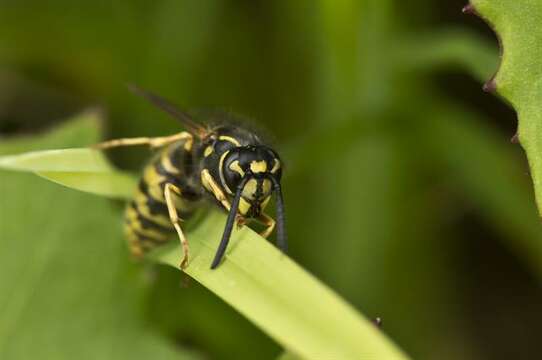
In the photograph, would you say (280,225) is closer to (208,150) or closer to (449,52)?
(208,150)

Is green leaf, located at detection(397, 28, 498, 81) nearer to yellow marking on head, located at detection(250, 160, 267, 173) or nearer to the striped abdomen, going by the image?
the striped abdomen

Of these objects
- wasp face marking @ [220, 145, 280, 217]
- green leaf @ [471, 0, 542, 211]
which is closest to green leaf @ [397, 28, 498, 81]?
green leaf @ [471, 0, 542, 211]

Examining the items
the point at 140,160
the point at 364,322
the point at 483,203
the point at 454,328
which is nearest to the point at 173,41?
the point at 140,160

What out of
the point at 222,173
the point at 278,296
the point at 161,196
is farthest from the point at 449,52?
the point at 278,296

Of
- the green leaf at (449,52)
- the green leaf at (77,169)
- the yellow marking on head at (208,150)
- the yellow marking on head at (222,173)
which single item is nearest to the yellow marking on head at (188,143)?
the yellow marking on head at (208,150)

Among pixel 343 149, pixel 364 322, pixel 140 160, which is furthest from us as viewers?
pixel 140 160

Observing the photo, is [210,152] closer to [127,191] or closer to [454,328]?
[127,191]
